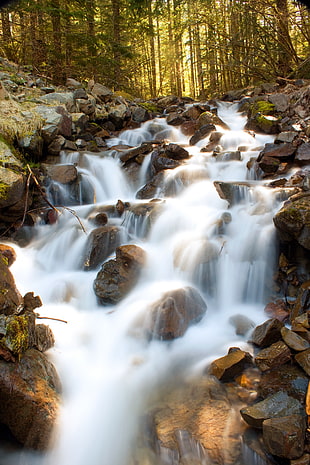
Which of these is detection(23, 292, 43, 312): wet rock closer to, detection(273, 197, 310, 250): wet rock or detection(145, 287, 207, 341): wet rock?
detection(145, 287, 207, 341): wet rock

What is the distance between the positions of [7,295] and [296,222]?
4187mm

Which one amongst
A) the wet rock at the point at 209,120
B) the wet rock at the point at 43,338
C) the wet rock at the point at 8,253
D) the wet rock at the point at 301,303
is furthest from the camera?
the wet rock at the point at 209,120

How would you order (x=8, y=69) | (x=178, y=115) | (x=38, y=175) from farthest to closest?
(x=178, y=115) → (x=8, y=69) → (x=38, y=175)

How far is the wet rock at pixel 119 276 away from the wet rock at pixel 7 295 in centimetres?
132

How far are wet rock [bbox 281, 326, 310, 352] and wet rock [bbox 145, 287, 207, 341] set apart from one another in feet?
4.65

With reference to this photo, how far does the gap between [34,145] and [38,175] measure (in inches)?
37.2

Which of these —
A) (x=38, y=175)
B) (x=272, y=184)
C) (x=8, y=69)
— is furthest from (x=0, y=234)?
(x=8, y=69)

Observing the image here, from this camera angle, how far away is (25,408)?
9.90ft

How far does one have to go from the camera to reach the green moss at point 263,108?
1119 centimetres

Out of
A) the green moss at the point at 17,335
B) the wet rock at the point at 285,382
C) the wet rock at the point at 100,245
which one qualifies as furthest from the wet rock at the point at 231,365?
the wet rock at the point at 100,245

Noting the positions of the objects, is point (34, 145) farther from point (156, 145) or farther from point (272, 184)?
point (272, 184)

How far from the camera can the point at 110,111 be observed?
1243 centimetres

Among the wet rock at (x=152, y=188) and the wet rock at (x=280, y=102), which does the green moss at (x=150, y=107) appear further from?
the wet rock at (x=152, y=188)

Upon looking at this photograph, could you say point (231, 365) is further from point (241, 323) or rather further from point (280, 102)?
point (280, 102)
